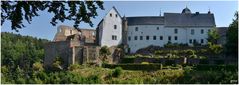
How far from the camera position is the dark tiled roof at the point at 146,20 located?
68.3 m

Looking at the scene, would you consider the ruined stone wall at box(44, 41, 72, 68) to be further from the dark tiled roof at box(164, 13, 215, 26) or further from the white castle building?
the dark tiled roof at box(164, 13, 215, 26)

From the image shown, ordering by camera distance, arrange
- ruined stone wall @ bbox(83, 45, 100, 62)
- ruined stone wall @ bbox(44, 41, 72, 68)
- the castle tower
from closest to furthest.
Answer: ruined stone wall @ bbox(83, 45, 100, 62)
ruined stone wall @ bbox(44, 41, 72, 68)
the castle tower

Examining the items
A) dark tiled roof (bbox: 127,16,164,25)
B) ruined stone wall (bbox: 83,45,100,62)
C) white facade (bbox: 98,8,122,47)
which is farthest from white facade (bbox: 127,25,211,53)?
ruined stone wall (bbox: 83,45,100,62)

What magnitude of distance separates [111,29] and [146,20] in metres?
5.99

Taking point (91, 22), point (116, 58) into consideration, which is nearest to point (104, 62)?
point (116, 58)

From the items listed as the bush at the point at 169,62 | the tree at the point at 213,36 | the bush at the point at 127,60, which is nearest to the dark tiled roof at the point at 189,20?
the tree at the point at 213,36

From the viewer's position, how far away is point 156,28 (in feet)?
225

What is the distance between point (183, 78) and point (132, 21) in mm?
27098

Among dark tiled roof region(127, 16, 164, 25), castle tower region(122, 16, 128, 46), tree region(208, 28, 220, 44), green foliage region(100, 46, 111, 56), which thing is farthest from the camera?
dark tiled roof region(127, 16, 164, 25)

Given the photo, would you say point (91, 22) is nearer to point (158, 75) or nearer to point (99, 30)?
point (158, 75)

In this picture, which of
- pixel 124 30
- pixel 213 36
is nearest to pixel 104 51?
pixel 124 30

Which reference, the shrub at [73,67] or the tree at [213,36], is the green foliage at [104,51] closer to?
the shrub at [73,67]

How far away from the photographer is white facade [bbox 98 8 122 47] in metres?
64.2

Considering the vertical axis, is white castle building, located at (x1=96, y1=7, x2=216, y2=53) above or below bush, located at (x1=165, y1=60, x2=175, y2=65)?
above
